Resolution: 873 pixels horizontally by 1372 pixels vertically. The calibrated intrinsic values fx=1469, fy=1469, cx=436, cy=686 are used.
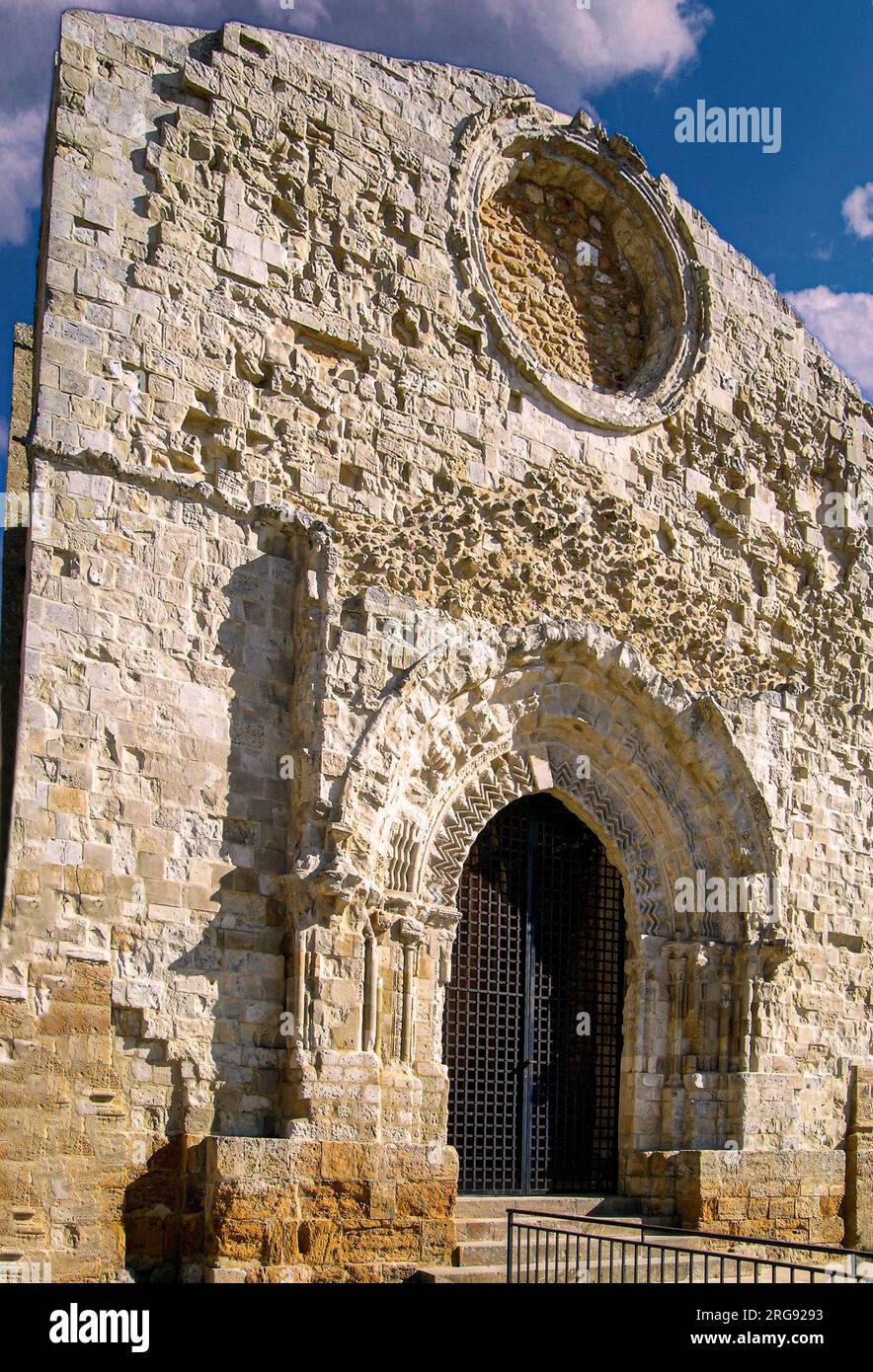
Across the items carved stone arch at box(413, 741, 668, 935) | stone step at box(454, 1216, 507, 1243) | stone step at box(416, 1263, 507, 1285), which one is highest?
carved stone arch at box(413, 741, 668, 935)

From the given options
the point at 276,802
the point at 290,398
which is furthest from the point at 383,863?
the point at 290,398

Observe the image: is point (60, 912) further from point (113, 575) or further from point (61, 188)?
point (61, 188)

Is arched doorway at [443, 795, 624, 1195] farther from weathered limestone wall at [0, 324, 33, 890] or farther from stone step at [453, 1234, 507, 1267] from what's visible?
weathered limestone wall at [0, 324, 33, 890]

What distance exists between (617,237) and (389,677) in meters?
5.00

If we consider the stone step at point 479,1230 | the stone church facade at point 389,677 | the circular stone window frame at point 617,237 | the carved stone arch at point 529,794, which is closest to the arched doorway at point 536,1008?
the stone church facade at point 389,677

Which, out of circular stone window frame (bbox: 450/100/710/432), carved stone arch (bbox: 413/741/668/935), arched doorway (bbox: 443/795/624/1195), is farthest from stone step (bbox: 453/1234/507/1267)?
circular stone window frame (bbox: 450/100/710/432)

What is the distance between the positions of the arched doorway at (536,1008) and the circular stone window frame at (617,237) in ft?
10.0

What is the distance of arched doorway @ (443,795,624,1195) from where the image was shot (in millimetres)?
9578

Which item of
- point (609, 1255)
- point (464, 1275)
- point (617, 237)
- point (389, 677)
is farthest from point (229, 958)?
point (617, 237)

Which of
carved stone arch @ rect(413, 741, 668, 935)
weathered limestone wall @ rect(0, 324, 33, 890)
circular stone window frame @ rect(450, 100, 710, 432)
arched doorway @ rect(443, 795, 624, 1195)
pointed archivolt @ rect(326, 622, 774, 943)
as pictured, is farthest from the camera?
circular stone window frame @ rect(450, 100, 710, 432)

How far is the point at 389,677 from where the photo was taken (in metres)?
8.93

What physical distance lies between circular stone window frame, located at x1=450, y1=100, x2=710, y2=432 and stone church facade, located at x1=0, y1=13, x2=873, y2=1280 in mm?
38

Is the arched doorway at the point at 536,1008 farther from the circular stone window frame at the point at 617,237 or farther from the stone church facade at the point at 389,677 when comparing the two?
the circular stone window frame at the point at 617,237

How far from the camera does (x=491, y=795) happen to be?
31.8 ft
